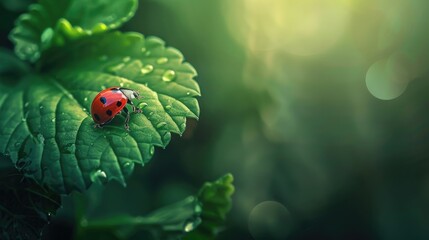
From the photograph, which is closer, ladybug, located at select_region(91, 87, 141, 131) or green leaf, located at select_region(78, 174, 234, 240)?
ladybug, located at select_region(91, 87, 141, 131)

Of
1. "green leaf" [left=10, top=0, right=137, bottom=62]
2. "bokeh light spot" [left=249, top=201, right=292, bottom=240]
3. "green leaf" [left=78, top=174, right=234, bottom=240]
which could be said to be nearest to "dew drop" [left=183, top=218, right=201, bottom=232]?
"green leaf" [left=78, top=174, right=234, bottom=240]

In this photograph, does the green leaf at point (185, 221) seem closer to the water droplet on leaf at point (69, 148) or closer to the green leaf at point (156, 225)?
the green leaf at point (156, 225)

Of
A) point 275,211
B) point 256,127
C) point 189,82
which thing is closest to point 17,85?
point 189,82

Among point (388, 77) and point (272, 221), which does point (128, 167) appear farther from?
point (388, 77)

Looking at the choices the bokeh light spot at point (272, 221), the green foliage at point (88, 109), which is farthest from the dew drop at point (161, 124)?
the bokeh light spot at point (272, 221)

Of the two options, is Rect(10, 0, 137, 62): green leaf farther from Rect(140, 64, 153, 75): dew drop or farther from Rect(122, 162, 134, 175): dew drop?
Rect(122, 162, 134, 175): dew drop
